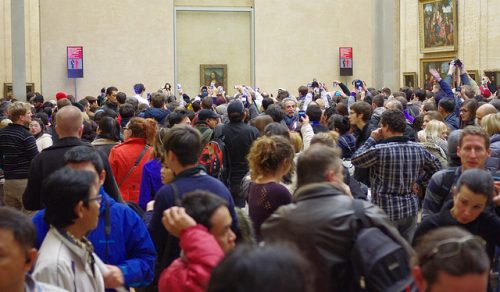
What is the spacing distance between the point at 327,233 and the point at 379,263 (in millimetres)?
336

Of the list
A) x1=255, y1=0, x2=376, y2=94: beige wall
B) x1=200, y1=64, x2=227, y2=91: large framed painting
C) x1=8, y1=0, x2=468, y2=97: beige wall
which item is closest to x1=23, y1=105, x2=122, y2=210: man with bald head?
x1=8, y1=0, x2=468, y2=97: beige wall

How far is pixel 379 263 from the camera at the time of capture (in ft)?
12.0

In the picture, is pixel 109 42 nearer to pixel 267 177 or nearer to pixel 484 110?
pixel 484 110

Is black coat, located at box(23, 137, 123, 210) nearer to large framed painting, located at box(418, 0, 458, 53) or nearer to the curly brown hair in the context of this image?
the curly brown hair

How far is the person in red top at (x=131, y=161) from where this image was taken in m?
7.77

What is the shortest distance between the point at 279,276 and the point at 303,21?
2961cm

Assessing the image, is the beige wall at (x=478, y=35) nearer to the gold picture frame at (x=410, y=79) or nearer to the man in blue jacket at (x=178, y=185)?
the gold picture frame at (x=410, y=79)

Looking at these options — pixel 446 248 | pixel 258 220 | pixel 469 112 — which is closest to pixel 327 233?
pixel 446 248

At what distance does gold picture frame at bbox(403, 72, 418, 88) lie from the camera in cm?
2802

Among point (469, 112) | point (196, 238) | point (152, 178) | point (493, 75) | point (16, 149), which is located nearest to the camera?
point (196, 238)

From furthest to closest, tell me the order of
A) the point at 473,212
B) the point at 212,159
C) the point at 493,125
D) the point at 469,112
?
the point at 469,112 → the point at 212,159 → the point at 493,125 → the point at 473,212

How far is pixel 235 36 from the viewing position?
3111 cm

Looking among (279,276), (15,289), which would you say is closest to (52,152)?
(15,289)

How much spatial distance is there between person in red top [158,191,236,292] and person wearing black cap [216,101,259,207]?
5.93m
